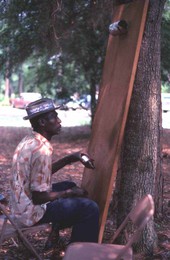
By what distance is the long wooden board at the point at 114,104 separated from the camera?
4.07 m

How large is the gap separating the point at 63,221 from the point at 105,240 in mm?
1103

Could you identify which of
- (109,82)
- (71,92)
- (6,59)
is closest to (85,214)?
(109,82)

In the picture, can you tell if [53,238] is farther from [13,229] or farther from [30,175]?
[30,175]

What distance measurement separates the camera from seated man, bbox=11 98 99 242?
12.3 feet

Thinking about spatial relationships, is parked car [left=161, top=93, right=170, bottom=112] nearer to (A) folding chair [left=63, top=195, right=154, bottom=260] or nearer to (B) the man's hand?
(B) the man's hand

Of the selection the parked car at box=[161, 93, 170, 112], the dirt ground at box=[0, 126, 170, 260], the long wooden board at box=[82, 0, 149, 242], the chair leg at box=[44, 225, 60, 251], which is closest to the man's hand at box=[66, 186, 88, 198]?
the long wooden board at box=[82, 0, 149, 242]

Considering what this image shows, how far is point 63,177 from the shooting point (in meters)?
8.84

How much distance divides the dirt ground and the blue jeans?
68 centimetres

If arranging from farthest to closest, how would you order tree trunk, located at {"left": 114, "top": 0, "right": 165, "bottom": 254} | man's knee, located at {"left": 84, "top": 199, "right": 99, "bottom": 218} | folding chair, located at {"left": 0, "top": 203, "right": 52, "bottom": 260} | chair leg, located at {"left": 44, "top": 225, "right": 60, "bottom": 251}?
chair leg, located at {"left": 44, "top": 225, "right": 60, "bottom": 251}
tree trunk, located at {"left": 114, "top": 0, "right": 165, "bottom": 254}
man's knee, located at {"left": 84, "top": 199, "right": 99, "bottom": 218}
folding chair, located at {"left": 0, "top": 203, "right": 52, "bottom": 260}

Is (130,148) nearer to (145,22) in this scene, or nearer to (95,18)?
(145,22)

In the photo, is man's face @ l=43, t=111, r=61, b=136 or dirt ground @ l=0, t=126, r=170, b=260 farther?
dirt ground @ l=0, t=126, r=170, b=260

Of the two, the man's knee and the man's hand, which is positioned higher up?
the man's hand

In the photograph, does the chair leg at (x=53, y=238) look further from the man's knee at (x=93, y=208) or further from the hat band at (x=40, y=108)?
the hat band at (x=40, y=108)

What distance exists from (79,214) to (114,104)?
1.11m
